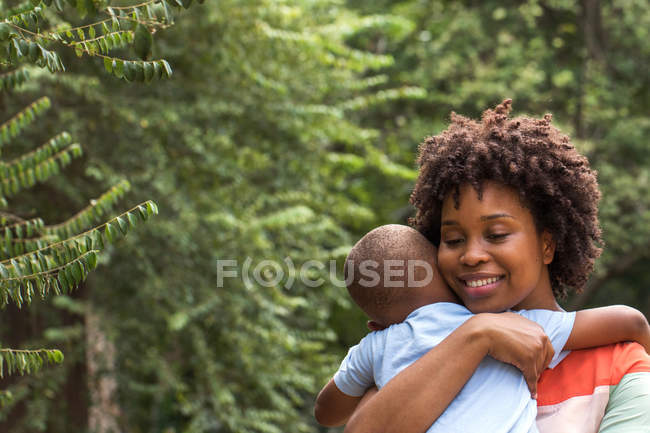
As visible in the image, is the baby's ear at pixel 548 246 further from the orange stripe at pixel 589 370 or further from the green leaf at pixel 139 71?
the green leaf at pixel 139 71

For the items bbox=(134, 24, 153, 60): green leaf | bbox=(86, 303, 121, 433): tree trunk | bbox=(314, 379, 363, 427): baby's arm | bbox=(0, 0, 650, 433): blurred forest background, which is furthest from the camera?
bbox=(86, 303, 121, 433): tree trunk

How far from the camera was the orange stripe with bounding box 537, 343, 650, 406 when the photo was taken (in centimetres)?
182

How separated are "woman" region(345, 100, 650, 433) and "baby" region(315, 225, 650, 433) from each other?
5cm

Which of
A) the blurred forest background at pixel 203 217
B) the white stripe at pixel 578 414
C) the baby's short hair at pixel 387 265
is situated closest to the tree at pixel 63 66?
the baby's short hair at pixel 387 265

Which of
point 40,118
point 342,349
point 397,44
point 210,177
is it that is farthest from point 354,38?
point 40,118

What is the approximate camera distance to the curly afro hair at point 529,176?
1904 millimetres

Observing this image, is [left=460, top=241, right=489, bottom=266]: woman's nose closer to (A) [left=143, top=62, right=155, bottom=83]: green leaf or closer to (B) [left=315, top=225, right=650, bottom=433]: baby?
(B) [left=315, top=225, right=650, bottom=433]: baby

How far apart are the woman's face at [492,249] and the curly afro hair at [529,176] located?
0.04m

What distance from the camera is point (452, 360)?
1752 mm

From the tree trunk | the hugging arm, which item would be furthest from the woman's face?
the tree trunk

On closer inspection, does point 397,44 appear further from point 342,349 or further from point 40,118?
point 40,118

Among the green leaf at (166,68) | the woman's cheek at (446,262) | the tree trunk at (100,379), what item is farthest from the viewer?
the tree trunk at (100,379)

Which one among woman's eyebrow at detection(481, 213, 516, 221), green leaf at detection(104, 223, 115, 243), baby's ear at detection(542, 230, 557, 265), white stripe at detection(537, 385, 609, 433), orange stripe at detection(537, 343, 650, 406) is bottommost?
white stripe at detection(537, 385, 609, 433)

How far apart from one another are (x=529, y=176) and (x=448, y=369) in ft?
1.86
